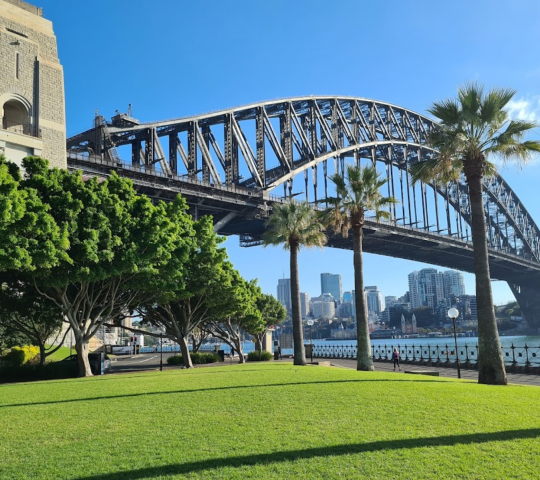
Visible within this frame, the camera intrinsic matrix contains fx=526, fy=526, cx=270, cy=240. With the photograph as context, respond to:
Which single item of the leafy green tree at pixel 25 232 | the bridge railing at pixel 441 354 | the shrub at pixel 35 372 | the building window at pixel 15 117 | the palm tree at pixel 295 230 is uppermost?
the building window at pixel 15 117

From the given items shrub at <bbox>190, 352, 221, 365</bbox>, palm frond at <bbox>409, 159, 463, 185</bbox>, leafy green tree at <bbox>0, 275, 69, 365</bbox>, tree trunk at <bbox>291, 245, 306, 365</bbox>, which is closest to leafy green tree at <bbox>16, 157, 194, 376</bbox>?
leafy green tree at <bbox>0, 275, 69, 365</bbox>

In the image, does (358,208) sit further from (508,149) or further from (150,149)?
(150,149)

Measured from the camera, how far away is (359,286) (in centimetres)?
2820

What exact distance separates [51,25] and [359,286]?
3749cm

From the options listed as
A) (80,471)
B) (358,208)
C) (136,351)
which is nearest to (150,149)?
(136,351)

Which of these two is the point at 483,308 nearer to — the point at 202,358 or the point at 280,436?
the point at 280,436

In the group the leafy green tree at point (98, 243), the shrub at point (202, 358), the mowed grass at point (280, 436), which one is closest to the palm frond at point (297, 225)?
the leafy green tree at point (98, 243)

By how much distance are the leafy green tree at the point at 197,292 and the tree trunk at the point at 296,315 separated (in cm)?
429

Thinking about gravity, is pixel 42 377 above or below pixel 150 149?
below

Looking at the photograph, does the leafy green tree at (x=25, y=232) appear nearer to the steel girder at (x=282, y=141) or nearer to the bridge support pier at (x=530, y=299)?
the steel girder at (x=282, y=141)

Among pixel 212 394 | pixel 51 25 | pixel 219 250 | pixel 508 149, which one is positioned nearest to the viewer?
pixel 212 394

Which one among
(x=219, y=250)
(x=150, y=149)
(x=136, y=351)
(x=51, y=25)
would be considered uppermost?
(x=51, y=25)

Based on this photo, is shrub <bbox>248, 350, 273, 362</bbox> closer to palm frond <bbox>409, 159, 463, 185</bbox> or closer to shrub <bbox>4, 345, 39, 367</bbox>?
shrub <bbox>4, 345, 39, 367</bbox>

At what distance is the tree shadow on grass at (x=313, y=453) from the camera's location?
7242mm
